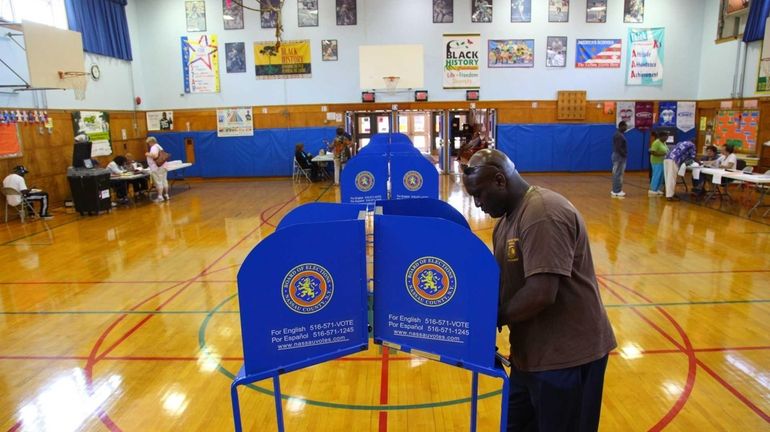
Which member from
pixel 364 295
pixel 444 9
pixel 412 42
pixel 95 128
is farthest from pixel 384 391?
pixel 444 9

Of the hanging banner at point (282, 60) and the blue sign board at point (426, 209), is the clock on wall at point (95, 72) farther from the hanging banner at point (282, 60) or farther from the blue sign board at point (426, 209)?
the blue sign board at point (426, 209)

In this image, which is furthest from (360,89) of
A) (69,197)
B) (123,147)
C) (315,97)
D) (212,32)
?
(69,197)

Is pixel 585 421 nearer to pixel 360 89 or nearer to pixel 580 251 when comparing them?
pixel 580 251

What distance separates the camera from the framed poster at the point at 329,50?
A: 16.4m

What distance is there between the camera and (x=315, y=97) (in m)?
16.9

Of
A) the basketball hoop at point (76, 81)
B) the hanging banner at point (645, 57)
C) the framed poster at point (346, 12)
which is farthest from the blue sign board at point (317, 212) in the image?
the hanging banner at point (645, 57)

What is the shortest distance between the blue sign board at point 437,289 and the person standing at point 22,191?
1139cm

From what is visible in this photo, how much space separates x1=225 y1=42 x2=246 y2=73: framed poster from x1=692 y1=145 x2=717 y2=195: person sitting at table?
533 inches

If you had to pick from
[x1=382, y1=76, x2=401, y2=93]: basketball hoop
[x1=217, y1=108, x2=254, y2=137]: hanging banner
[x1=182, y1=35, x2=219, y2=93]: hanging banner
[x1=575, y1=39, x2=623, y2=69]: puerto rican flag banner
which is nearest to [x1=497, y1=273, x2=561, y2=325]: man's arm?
[x1=382, y1=76, x2=401, y2=93]: basketball hoop

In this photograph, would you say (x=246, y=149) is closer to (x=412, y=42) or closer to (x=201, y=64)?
(x=201, y=64)

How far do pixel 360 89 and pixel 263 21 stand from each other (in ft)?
12.3

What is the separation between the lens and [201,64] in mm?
16562

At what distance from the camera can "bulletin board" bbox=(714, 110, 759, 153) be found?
13.5 metres

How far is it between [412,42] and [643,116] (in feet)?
26.0
